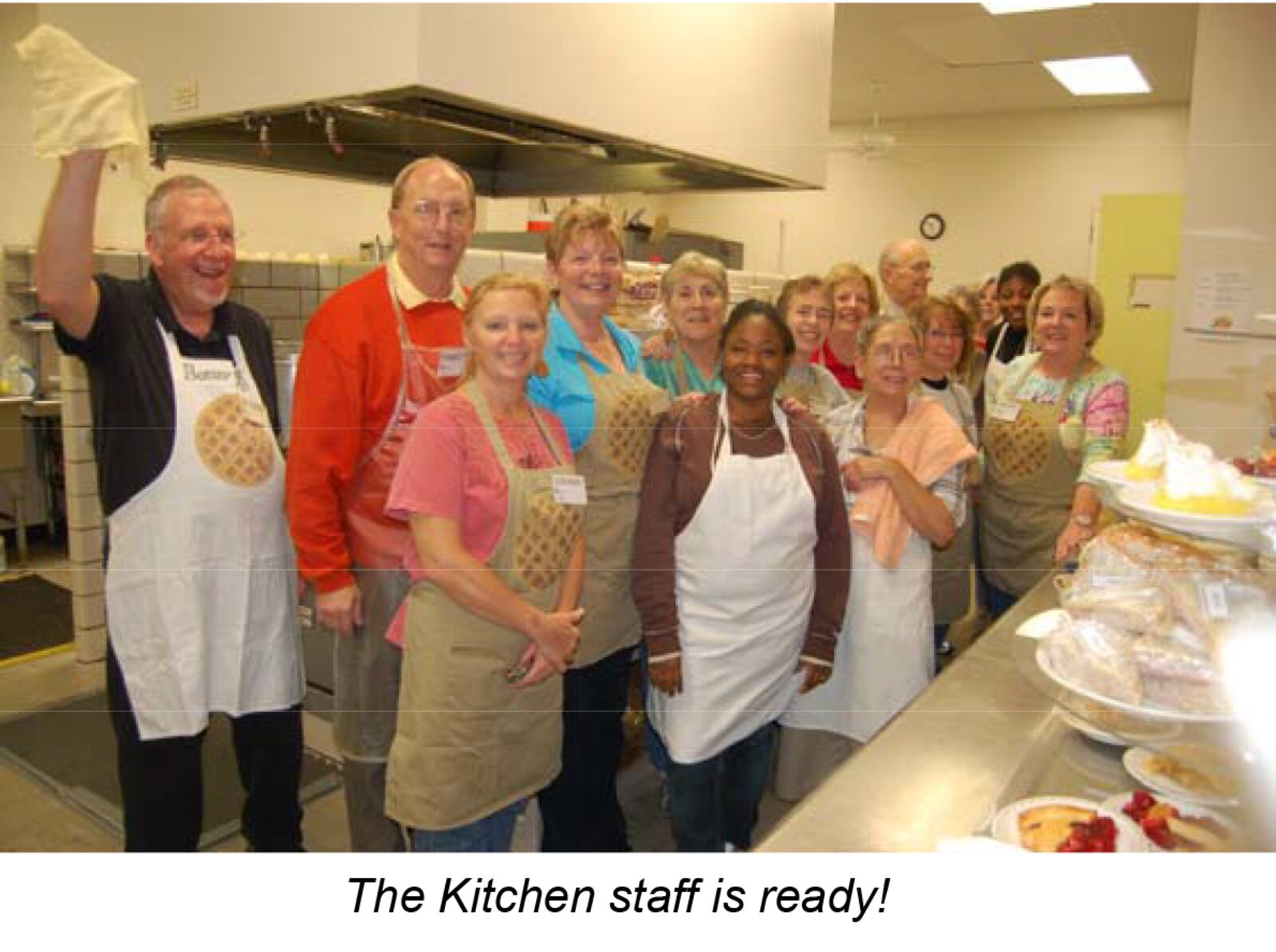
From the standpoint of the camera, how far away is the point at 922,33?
1.21 meters

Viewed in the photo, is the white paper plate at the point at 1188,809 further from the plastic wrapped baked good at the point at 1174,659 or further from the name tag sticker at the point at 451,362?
the name tag sticker at the point at 451,362

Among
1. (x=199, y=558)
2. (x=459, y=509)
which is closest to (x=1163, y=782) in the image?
(x=459, y=509)

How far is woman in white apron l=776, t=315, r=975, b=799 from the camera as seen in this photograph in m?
1.26

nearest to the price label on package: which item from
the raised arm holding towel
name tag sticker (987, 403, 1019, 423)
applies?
name tag sticker (987, 403, 1019, 423)

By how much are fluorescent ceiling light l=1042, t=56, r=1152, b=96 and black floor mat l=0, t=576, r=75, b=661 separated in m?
1.31

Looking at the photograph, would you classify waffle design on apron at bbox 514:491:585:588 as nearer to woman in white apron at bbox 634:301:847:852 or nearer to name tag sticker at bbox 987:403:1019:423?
woman in white apron at bbox 634:301:847:852

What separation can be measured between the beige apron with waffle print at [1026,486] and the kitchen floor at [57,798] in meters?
0.54

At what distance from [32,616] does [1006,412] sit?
1182mm

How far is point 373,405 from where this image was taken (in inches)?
38.3

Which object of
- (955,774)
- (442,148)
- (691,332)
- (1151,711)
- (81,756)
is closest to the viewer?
(1151,711)

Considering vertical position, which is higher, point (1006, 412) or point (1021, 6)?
point (1021, 6)

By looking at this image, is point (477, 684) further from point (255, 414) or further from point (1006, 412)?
point (1006, 412)

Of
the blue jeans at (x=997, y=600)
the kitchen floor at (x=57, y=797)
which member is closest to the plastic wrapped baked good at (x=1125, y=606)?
the blue jeans at (x=997, y=600)
